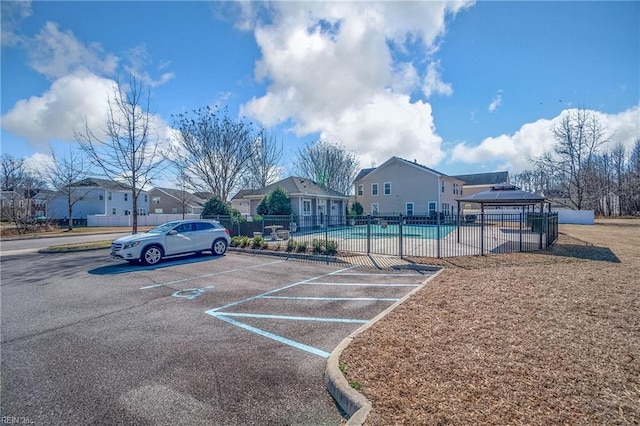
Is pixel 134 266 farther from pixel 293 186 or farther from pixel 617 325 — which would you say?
pixel 293 186

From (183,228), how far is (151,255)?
1.66 meters

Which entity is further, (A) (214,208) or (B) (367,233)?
(A) (214,208)

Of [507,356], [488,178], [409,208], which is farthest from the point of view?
[488,178]

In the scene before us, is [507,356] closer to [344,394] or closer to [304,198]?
[344,394]

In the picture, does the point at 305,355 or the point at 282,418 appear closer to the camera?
the point at 282,418

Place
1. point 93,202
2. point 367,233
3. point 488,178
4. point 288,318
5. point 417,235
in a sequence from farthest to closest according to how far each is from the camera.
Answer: point 488,178 < point 93,202 < point 417,235 < point 367,233 < point 288,318

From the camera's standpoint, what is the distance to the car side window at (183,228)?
11.9m

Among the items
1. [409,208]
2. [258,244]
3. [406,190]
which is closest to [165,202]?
[406,190]

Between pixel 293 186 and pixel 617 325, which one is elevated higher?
pixel 293 186

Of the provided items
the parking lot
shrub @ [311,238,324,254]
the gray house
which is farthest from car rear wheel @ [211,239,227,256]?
the gray house

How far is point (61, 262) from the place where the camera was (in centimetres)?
1218

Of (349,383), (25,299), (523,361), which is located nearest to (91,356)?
(349,383)

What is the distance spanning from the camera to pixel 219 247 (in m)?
13.2

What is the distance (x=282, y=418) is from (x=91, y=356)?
3062 mm
